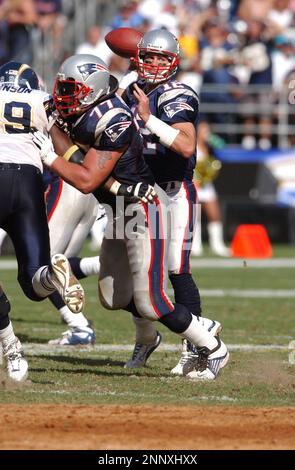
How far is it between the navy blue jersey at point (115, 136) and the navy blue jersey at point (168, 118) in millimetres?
293

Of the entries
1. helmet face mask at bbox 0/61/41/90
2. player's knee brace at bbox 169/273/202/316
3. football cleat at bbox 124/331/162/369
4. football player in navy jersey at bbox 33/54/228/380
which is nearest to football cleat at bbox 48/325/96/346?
football cleat at bbox 124/331/162/369

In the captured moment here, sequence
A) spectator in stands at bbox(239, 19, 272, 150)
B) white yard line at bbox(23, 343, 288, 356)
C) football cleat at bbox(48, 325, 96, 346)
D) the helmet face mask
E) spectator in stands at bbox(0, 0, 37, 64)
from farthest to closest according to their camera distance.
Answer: spectator in stands at bbox(239, 19, 272, 150), spectator in stands at bbox(0, 0, 37, 64), football cleat at bbox(48, 325, 96, 346), white yard line at bbox(23, 343, 288, 356), the helmet face mask

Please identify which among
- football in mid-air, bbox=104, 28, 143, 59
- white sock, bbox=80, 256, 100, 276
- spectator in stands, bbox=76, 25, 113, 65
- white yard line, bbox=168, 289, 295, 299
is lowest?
white yard line, bbox=168, 289, 295, 299

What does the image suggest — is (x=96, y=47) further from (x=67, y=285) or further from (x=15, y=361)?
(x=67, y=285)

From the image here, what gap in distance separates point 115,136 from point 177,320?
1.05 metres

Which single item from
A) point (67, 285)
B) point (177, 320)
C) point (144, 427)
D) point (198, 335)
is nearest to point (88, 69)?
point (67, 285)

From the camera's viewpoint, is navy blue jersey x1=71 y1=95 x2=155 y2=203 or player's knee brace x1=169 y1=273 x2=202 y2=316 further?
player's knee brace x1=169 y1=273 x2=202 y2=316

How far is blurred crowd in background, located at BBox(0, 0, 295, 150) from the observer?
15545 mm

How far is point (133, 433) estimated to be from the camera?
446 centimetres

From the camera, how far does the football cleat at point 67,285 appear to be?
5500 millimetres

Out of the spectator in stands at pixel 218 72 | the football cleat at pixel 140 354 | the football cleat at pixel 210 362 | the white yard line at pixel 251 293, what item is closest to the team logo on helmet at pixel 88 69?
the football cleat at pixel 210 362

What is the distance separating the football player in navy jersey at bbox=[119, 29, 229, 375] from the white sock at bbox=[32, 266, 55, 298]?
2.51ft

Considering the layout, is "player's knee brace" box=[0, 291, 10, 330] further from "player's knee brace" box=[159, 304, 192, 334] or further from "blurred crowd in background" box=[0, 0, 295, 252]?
"blurred crowd in background" box=[0, 0, 295, 252]

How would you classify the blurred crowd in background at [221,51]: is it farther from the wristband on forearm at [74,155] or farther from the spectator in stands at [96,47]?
the wristband on forearm at [74,155]
